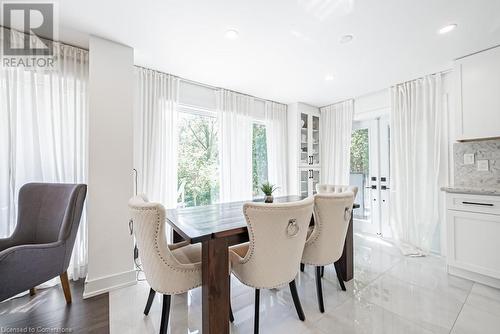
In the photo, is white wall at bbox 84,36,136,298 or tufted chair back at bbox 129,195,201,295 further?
white wall at bbox 84,36,136,298

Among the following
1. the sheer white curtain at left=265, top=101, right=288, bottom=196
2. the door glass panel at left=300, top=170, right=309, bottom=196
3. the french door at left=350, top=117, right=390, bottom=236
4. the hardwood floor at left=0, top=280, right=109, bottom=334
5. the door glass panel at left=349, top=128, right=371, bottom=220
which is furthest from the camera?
the door glass panel at left=300, top=170, right=309, bottom=196

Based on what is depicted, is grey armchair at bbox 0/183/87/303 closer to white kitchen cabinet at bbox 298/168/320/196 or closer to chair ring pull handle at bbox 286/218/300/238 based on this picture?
chair ring pull handle at bbox 286/218/300/238

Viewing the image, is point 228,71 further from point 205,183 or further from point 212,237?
point 212,237

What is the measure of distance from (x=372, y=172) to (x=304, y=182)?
127 cm

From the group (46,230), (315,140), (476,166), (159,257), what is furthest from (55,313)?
(476,166)

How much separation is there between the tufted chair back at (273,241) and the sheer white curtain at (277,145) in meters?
2.69

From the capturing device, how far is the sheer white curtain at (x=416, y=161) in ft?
9.48

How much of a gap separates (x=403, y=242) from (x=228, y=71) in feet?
12.1

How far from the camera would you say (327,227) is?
1.68 metres

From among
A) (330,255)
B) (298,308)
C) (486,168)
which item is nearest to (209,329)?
(298,308)

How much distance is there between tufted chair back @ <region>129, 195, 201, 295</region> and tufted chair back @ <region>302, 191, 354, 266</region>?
95cm

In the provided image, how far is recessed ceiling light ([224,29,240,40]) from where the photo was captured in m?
1.99

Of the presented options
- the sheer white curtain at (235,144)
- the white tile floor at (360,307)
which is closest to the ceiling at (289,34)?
the sheer white curtain at (235,144)

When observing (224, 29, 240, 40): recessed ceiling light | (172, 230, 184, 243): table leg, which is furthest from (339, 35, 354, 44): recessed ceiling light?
(172, 230, 184, 243): table leg
